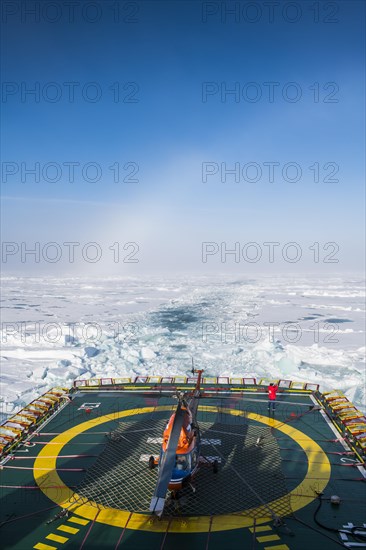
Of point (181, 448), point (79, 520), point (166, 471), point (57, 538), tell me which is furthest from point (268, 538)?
point (57, 538)

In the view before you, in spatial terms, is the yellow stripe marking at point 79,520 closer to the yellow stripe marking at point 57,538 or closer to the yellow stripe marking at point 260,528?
the yellow stripe marking at point 57,538

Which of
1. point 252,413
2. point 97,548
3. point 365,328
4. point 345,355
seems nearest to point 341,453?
point 252,413

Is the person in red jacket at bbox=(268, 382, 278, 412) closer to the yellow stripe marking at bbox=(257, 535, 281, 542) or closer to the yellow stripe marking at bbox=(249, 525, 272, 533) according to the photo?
the yellow stripe marking at bbox=(249, 525, 272, 533)

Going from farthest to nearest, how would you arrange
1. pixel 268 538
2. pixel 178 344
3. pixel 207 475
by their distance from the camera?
pixel 178 344
pixel 207 475
pixel 268 538

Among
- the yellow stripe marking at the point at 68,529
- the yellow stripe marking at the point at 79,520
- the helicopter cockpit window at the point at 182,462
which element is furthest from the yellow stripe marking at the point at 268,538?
the yellow stripe marking at the point at 68,529

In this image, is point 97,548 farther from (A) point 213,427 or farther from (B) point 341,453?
(B) point 341,453

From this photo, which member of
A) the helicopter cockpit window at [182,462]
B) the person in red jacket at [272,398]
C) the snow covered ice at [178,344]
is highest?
the helicopter cockpit window at [182,462]

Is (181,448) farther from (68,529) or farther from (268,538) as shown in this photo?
(68,529)
